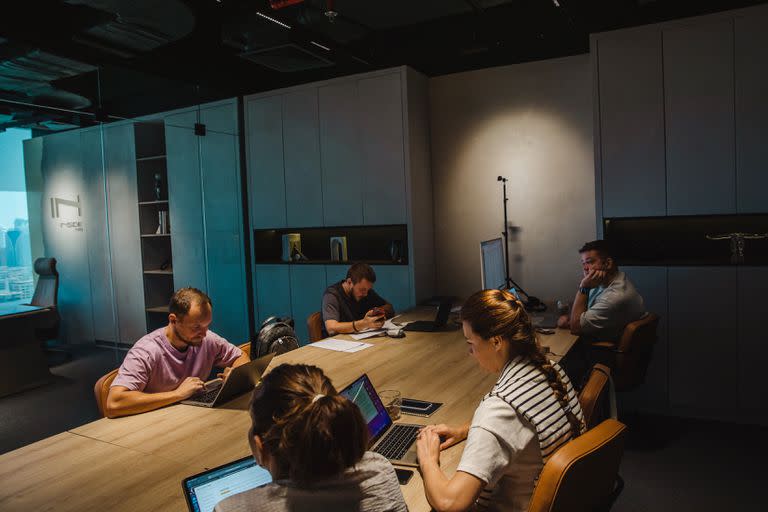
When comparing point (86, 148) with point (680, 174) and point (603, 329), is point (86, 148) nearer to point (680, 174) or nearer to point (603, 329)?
point (603, 329)

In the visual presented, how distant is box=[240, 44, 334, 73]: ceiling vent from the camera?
164 inches

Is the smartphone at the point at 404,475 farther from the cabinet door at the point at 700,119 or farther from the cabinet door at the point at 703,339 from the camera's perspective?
the cabinet door at the point at 700,119

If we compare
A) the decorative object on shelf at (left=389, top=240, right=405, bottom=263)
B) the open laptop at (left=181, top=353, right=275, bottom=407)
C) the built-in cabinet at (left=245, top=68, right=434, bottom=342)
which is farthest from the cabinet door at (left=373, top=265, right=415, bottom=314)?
the open laptop at (left=181, top=353, right=275, bottom=407)


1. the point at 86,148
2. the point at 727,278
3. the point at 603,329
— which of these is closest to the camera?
the point at 603,329

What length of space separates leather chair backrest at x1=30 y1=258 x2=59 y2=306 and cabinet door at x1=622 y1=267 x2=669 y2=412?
4.38 meters

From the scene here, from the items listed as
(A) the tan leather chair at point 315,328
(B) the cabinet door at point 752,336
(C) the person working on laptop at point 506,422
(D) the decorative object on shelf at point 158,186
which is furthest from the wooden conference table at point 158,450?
(D) the decorative object on shelf at point 158,186

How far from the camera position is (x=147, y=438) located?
203cm

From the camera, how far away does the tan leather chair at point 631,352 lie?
11.1 ft

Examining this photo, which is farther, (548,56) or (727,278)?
(548,56)

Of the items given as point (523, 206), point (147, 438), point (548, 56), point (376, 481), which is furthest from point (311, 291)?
point (376, 481)

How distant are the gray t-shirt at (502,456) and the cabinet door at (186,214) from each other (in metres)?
4.96

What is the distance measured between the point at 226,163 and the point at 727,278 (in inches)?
193

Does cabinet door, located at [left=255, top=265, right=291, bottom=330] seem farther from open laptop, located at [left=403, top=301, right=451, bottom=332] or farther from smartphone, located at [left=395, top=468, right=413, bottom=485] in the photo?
smartphone, located at [left=395, top=468, right=413, bottom=485]

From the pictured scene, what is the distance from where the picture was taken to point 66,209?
4160mm
